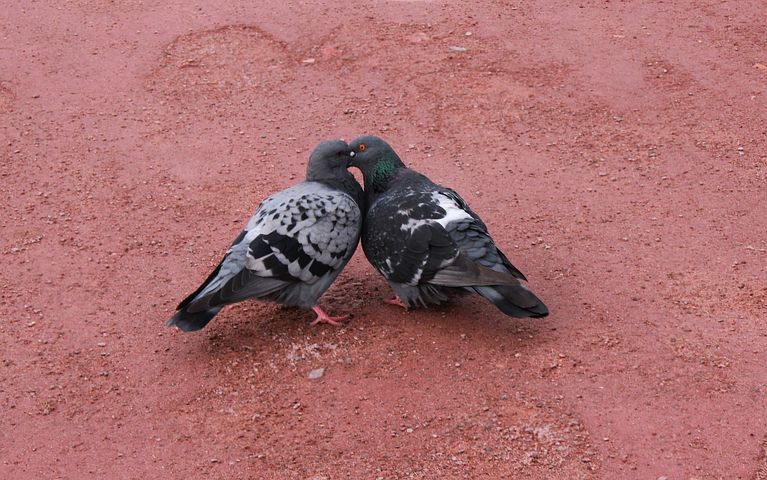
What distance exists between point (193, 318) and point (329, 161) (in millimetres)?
1423

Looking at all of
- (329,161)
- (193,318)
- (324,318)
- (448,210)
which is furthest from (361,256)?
(193,318)

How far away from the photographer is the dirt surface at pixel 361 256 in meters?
4.81

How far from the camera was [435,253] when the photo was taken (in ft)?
17.9

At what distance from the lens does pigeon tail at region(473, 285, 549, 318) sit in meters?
5.18

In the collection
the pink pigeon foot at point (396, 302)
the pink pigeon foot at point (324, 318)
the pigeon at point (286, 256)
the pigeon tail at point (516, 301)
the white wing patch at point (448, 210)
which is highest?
the white wing patch at point (448, 210)

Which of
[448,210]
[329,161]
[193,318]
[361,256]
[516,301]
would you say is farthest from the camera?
[361,256]

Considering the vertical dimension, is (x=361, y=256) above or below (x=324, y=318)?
below

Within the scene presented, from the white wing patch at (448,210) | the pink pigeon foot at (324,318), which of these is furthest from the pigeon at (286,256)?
the white wing patch at (448,210)

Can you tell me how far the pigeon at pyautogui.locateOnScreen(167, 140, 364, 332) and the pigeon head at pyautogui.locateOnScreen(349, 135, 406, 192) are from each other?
0.35 m

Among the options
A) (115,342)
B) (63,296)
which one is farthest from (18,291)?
(115,342)

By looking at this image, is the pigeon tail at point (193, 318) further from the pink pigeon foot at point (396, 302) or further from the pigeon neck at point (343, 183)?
the pigeon neck at point (343, 183)

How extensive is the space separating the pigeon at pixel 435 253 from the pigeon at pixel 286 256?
0.23m

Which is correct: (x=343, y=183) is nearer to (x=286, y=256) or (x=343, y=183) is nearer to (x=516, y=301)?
(x=286, y=256)

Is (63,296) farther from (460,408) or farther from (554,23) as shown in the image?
(554,23)
